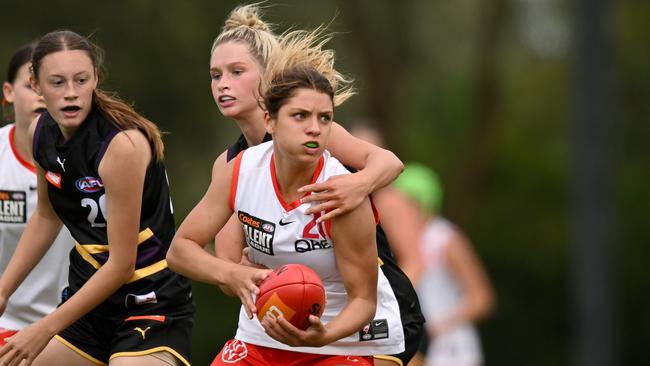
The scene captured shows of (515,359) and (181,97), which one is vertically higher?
(181,97)

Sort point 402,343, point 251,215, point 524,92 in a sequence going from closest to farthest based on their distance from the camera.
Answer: point 251,215
point 402,343
point 524,92

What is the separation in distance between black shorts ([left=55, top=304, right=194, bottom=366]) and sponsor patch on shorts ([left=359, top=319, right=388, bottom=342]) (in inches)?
31.3

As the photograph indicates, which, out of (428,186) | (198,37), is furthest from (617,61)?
(428,186)

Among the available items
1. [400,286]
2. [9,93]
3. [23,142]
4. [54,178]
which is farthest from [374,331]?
[9,93]

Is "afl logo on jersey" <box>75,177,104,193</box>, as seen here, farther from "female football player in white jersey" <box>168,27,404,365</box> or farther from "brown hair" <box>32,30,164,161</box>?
"female football player in white jersey" <box>168,27,404,365</box>

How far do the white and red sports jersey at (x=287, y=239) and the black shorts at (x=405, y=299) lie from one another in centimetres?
29

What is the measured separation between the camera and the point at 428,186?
10.7 meters

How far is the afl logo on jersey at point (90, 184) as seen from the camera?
559 cm

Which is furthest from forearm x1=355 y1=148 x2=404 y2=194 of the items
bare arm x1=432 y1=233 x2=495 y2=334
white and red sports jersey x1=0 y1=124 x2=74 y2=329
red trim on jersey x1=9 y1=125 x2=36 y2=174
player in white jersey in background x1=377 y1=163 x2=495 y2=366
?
bare arm x1=432 y1=233 x2=495 y2=334

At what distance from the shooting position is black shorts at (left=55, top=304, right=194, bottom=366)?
561cm

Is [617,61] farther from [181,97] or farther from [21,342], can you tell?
[21,342]

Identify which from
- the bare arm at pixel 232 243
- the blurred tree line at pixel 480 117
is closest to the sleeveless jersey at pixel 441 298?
the bare arm at pixel 232 243

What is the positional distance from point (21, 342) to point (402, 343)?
1.61 meters

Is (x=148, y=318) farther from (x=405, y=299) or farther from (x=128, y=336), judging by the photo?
(x=405, y=299)
